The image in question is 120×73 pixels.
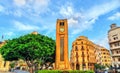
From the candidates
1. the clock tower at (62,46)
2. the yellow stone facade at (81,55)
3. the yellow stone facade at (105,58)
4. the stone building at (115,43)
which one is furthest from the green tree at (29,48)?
the yellow stone facade at (105,58)

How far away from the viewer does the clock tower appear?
4110 cm

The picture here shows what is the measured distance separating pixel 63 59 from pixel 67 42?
14.3 ft

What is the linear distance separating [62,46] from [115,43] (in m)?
15.5

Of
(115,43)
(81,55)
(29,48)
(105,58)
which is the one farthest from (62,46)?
(105,58)

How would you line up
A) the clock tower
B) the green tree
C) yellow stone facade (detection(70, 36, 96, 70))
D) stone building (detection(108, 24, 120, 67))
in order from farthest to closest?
1. yellow stone facade (detection(70, 36, 96, 70))
2. stone building (detection(108, 24, 120, 67))
3. the clock tower
4. the green tree

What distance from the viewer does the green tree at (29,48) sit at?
131 ft

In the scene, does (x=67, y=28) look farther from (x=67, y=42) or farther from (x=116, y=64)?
(x=116, y=64)

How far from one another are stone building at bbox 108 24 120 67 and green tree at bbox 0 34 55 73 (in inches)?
664

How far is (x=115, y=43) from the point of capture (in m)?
48.3

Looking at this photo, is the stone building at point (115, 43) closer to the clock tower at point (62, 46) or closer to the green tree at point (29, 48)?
the clock tower at point (62, 46)

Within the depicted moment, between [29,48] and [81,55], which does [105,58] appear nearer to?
[81,55]

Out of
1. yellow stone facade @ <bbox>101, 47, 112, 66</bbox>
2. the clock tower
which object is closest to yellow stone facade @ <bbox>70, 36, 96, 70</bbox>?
yellow stone facade @ <bbox>101, 47, 112, 66</bbox>

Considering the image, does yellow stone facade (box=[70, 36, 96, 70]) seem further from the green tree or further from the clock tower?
the clock tower

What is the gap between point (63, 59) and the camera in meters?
41.8
